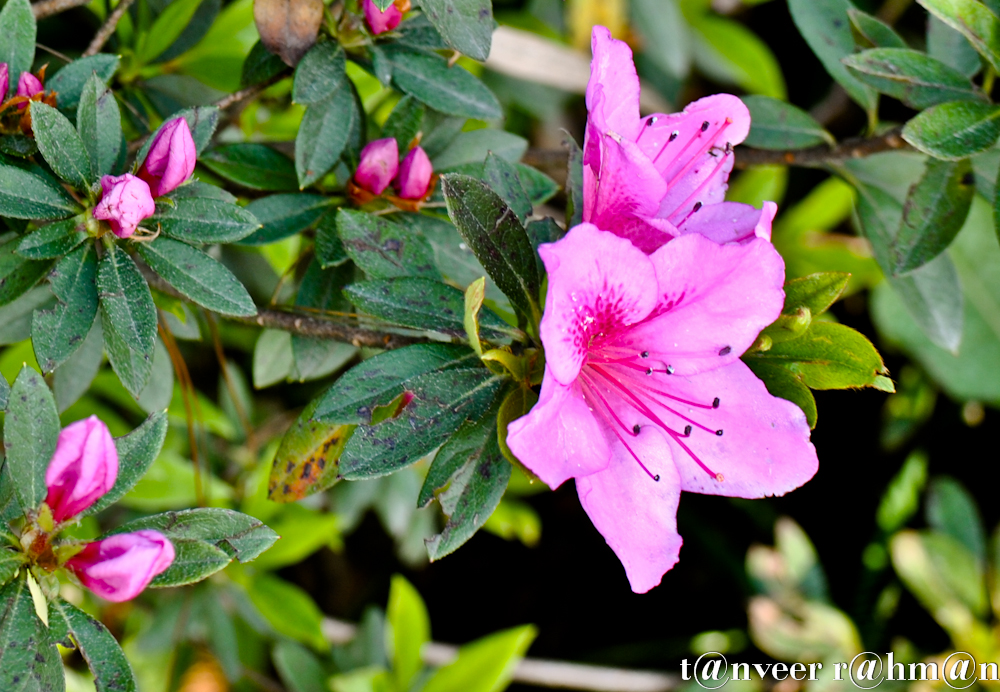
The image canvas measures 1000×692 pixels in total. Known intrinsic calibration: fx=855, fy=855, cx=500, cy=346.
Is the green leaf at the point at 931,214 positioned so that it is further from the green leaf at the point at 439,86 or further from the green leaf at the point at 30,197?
the green leaf at the point at 30,197

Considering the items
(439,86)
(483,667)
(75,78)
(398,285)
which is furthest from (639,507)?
(483,667)

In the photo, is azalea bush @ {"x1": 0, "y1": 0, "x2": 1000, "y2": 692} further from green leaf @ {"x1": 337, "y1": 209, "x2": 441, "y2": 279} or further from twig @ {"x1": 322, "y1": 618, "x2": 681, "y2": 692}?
twig @ {"x1": 322, "y1": 618, "x2": 681, "y2": 692}

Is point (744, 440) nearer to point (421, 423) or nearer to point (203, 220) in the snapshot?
point (421, 423)

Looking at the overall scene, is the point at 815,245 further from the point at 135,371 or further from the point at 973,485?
the point at 135,371

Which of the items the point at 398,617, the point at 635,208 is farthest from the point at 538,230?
the point at 398,617

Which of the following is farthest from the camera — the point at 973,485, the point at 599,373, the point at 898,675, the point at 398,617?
the point at 973,485

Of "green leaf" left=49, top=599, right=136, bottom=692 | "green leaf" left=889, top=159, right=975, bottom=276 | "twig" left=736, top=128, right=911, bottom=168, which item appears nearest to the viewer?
"green leaf" left=49, top=599, right=136, bottom=692

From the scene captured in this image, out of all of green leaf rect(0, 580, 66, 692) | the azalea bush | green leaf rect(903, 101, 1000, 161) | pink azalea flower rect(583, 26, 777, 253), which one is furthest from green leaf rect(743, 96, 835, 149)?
green leaf rect(0, 580, 66, 692)
